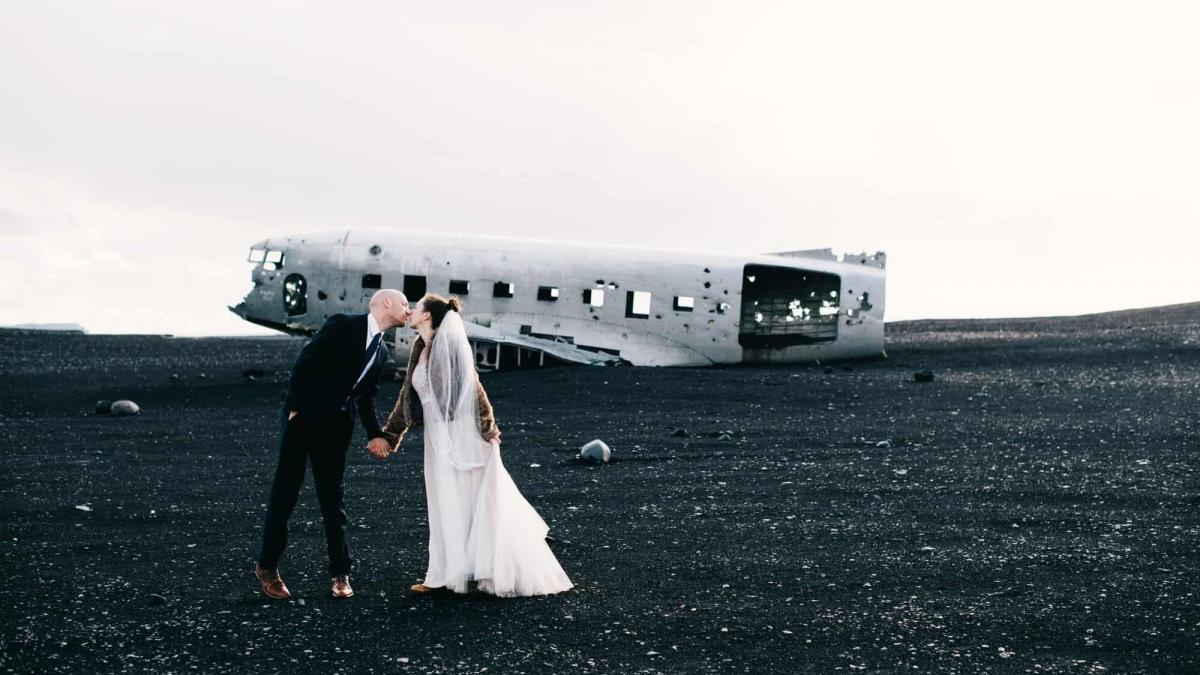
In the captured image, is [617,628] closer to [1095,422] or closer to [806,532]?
[806,532]

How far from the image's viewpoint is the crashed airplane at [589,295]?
1097 inches

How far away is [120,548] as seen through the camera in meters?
11.0

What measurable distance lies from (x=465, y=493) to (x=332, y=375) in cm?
135

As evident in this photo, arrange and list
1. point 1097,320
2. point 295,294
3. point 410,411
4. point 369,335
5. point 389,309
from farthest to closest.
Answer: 1. point 1097,320
2. point 295,294
3. point 410,411
4. point 369,335
5. point 389,309

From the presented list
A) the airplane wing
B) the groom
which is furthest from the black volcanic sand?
the airplane wing

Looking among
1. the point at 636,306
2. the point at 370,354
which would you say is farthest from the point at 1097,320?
the point at 370,354

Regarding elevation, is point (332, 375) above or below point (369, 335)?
below

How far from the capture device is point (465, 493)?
9.08m

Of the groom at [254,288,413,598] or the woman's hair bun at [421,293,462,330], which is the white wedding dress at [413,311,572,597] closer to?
the woman's hair bun at [421,293,462,330]

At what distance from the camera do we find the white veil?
29.7 ft

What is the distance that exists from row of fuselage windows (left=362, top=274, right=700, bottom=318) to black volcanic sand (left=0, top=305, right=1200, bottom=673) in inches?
189

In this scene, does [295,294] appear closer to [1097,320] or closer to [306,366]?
[306,366]

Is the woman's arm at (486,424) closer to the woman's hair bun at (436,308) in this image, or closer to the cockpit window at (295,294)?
the woman's hair bun at (436,308)

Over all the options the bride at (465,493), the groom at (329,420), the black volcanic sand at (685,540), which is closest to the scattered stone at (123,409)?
the black volcanic sand at (685,540)
